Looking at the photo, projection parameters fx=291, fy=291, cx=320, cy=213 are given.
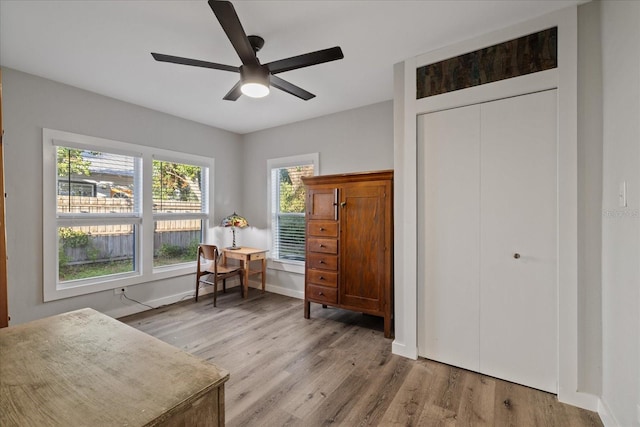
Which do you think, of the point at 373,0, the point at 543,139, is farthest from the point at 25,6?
the point at 543,139

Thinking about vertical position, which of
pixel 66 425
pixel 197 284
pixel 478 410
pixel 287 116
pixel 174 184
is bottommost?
pixel 478 410

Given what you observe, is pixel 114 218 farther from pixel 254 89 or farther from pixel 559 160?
pixel 559 160

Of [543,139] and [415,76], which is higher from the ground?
[415,76]

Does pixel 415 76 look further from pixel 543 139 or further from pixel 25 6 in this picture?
pixel 25 6

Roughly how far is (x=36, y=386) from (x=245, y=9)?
2.10 m

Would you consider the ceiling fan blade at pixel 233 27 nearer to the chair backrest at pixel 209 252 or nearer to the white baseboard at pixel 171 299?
the chair backrest at pixel 209 252

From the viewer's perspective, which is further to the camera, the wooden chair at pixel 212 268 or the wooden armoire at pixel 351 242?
the wooden chair at pixel 212 268

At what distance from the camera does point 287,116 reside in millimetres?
3906

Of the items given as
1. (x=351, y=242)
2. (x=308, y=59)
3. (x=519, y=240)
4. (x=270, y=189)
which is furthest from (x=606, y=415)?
(x=270, y=189)

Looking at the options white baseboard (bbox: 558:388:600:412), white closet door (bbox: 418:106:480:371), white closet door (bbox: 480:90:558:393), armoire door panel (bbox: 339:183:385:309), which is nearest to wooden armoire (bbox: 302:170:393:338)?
armoire door panel (bbox: 339:183:385:309)

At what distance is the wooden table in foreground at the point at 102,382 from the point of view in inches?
28.6

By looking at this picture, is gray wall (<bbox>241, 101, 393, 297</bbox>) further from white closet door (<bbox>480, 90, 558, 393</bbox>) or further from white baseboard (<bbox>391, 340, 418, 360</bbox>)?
white baseboard (<bbox>391, 340, 418, 360</bbox>)

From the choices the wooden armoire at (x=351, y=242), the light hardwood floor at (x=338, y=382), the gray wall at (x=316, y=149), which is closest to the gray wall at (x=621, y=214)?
the light hardwood floor at (x=338, y=382)

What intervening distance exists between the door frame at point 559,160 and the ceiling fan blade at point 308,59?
897 millimetres
